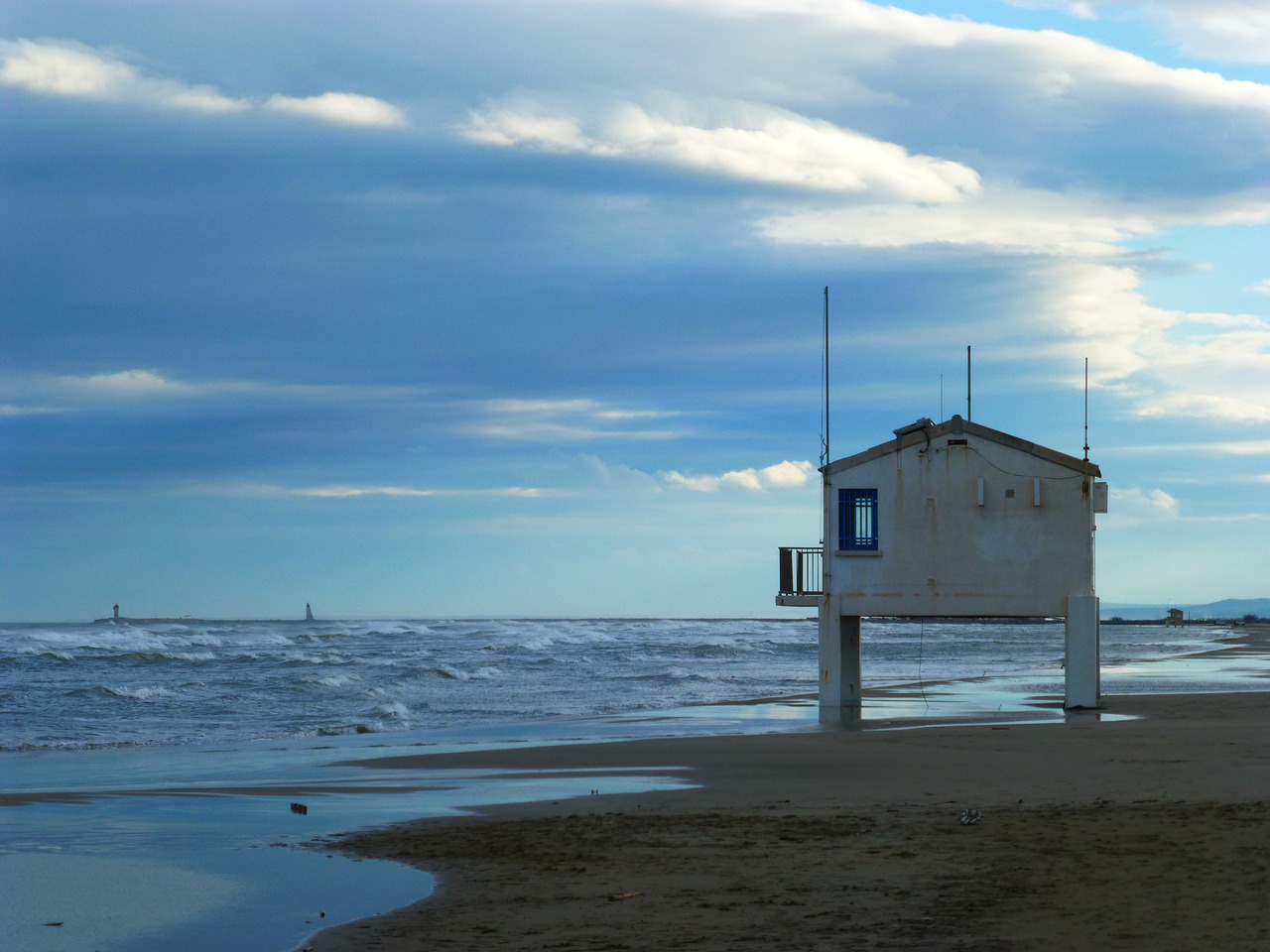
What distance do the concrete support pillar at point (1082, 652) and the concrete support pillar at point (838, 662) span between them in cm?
413

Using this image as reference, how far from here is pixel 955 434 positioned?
25641 millimetres

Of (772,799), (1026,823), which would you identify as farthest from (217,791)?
(1026,823)

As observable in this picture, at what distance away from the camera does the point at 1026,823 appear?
1191cm

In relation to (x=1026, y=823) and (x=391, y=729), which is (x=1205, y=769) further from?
(x=391, y=729)

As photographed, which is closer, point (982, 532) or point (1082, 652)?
point (982, 532)

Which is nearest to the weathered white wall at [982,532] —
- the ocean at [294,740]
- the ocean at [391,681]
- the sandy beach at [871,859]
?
the ocean at [294,740]

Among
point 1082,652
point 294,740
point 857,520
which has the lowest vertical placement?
point 294,740

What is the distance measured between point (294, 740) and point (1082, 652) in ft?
48.9

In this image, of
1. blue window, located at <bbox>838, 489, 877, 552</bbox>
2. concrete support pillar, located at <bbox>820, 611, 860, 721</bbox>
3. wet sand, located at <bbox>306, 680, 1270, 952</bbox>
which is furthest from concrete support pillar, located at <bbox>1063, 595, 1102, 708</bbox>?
wet sand, located at <bbox>306, 680, 1270, 952</bbox>

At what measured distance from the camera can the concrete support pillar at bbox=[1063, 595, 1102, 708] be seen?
2530 cm

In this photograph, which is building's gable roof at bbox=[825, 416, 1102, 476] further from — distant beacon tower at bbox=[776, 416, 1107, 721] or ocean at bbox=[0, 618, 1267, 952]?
ocean at bbox=[0, 618, 1267, 952]

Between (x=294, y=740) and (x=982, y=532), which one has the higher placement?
(x=982, y=532)

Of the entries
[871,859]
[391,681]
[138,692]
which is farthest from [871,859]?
[391,681]

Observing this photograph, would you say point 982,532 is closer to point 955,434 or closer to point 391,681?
point 955,434
